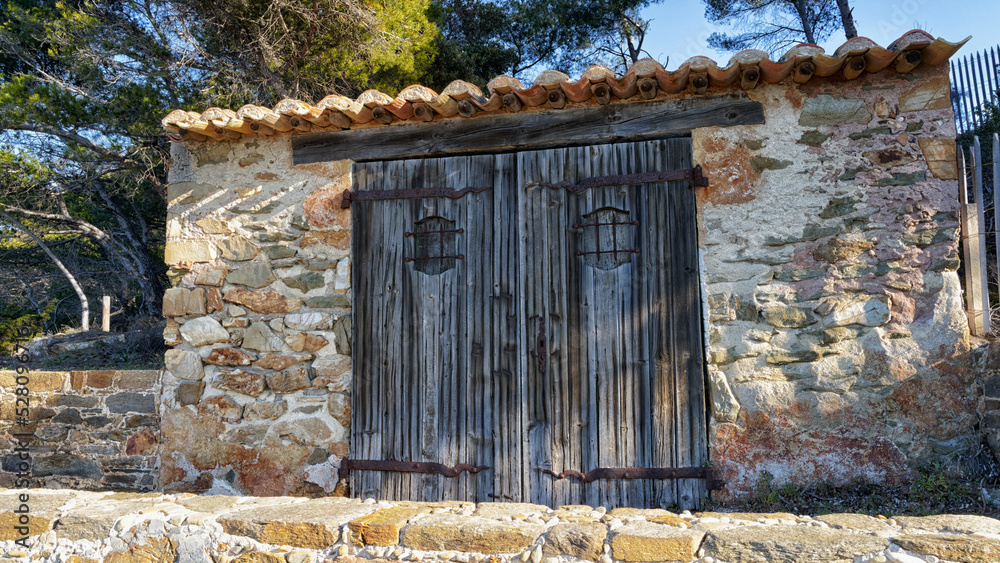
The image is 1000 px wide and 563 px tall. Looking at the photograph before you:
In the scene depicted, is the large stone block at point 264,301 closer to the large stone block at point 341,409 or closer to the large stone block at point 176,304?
the large stone block at point 176,304

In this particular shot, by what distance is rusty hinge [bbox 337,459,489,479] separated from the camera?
3699 mm

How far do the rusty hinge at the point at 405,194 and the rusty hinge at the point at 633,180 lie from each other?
1.32ft

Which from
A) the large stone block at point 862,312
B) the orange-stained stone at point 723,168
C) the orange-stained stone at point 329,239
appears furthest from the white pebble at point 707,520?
the orange-stained stone at point 329,239

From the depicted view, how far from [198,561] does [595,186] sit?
2.65 m

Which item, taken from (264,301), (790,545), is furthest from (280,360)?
(790,545)

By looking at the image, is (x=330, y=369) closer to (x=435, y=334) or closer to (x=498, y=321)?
(x=435, y=334)

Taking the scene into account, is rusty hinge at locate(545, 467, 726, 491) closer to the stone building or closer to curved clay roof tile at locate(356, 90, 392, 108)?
the stone building

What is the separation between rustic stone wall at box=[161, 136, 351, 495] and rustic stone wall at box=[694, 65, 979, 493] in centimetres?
223

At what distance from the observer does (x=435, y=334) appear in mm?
3824

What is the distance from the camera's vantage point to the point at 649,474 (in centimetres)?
348

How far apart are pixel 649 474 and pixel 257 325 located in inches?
97.4

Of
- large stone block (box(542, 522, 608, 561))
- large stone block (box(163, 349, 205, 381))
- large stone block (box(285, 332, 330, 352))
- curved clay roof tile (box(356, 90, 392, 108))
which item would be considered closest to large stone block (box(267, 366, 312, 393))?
large stone block (box(285, 332, 330, 352))

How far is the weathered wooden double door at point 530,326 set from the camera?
354 cm

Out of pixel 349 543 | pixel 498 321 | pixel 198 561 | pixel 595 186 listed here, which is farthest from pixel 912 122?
pixel 198 561
